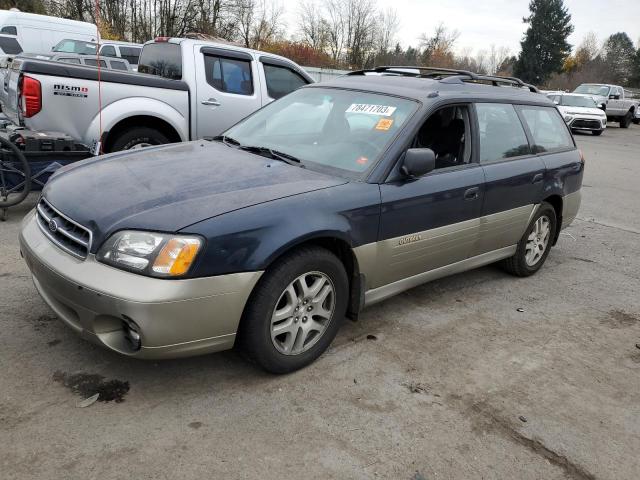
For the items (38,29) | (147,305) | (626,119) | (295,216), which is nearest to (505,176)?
(295,216)

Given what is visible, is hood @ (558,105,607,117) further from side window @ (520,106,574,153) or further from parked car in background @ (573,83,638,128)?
side window @ (520,106,574,153)

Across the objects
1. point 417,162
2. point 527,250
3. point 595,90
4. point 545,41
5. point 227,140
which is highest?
point 545,41

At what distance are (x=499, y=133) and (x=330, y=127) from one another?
4.81 feet

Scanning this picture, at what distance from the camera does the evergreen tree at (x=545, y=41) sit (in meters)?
58.8

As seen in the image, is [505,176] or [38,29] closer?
[505,176]

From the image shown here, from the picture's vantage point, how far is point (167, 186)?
9.66 feet

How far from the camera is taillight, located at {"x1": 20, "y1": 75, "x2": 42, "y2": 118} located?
18.0ft

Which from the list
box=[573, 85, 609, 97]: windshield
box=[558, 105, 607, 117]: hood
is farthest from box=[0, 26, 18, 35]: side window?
box=[573, 85, 609, 97]: windshield

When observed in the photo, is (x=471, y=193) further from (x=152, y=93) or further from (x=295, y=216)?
(x=152, y=93)

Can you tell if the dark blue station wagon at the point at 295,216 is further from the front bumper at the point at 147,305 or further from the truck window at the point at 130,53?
the truck window at the point at 130,53

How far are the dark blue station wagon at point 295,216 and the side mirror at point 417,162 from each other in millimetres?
12

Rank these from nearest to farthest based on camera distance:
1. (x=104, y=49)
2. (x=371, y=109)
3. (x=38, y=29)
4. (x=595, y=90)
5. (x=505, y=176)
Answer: (x=371, y=109)
(x=505, y=176)
(x=38, y=29)
(x=104, y=49)
(x=595, y=90)

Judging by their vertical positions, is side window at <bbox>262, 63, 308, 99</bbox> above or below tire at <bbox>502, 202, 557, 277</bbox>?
above

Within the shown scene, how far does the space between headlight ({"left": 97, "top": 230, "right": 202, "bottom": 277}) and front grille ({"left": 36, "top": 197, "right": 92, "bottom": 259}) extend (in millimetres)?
172
